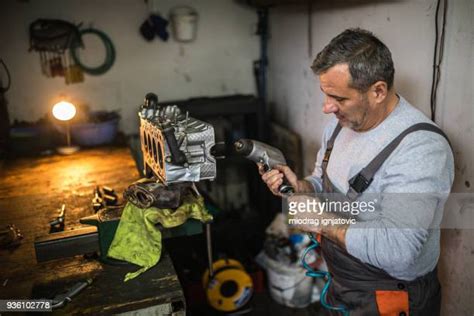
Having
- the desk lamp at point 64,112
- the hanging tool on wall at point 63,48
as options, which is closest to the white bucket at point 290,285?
the desk lamp at point 64,112

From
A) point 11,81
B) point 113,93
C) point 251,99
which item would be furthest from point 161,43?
point 11,81

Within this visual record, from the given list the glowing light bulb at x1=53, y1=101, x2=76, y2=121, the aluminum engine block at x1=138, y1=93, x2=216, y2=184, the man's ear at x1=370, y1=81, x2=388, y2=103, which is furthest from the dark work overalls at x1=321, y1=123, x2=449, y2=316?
the glowing light bulb at x1=53, y1=101, x2=76, y2=121

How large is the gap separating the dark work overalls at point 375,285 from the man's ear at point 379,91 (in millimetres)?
149

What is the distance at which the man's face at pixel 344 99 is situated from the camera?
1.51m

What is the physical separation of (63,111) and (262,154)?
6.17ft

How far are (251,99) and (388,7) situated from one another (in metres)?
1.60

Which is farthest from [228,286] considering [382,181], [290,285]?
[382,181]

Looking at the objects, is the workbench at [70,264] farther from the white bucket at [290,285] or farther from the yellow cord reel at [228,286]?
the white bucket at [290,285]

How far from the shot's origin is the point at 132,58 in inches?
142

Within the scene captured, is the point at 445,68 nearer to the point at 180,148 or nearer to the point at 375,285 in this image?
the point at 375,285

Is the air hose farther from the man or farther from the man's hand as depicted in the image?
the man

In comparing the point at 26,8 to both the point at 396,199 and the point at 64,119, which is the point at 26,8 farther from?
the point at 396,199

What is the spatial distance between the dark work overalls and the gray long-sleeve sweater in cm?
3

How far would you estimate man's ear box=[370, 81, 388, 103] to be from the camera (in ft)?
4.89
